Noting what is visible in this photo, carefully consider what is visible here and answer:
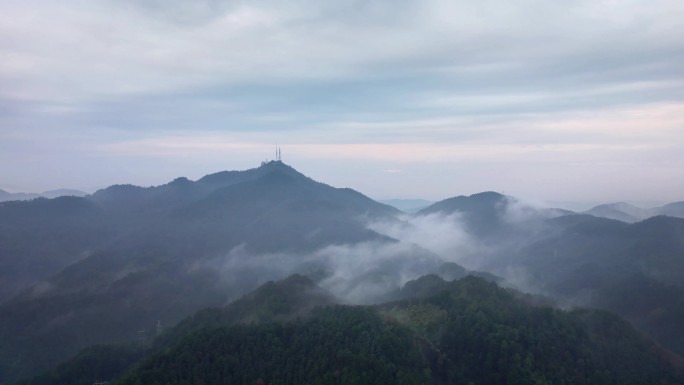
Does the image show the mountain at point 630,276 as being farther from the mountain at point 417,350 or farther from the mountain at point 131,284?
the mountain at point 131,284

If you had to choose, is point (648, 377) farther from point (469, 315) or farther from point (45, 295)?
point (45, 295)

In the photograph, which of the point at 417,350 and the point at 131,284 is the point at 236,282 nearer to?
the point at 131,284

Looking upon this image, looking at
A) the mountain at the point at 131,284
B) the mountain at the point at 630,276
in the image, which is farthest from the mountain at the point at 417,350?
the mountain at the point at 131,284

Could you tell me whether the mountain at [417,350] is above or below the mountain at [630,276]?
above

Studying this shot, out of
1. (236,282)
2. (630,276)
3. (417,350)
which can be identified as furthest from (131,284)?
(630,276)

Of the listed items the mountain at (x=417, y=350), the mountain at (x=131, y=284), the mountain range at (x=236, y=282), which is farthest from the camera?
the mountain at (x=131, y=284)

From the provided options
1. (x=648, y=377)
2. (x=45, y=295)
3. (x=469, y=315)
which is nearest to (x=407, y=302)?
(x=469, y=315)

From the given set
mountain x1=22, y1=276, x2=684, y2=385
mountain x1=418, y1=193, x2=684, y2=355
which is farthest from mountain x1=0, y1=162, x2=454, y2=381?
mountain x1=22, y1=276, x2=684, y2=385

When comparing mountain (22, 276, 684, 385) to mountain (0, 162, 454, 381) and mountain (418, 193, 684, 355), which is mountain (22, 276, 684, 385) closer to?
mountain (418, 193, 684, 355)
